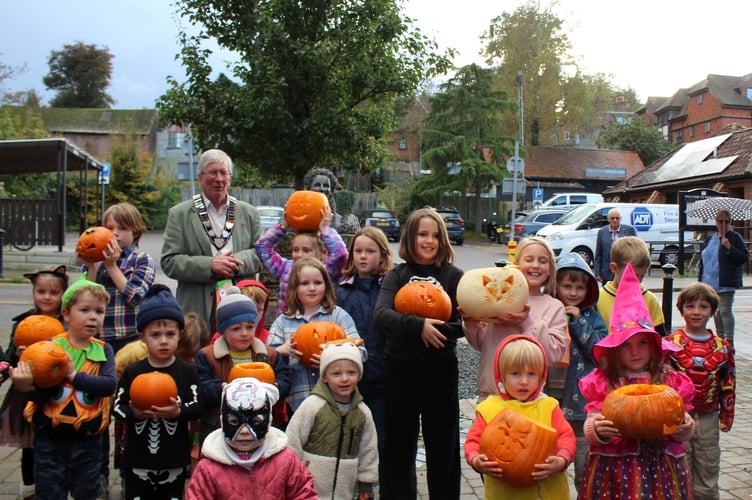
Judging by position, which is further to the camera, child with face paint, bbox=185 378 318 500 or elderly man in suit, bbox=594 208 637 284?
elderly man in suit, bbox=594 208 637 284

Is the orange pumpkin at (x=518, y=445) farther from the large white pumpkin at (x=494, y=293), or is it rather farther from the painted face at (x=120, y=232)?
the painted face at (x=120, y=232)

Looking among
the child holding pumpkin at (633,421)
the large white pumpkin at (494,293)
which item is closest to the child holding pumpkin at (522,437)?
the child holding pumpkin at (633,421)

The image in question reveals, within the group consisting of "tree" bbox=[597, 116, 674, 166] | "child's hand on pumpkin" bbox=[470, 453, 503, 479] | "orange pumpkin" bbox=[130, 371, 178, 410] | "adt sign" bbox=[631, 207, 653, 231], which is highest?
"tree" bbox=[597, 116, 674, 166]

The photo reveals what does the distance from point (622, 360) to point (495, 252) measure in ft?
81.9

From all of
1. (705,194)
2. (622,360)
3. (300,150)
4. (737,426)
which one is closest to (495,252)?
(705,194)

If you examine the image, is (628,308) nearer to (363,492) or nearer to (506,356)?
(506,356)

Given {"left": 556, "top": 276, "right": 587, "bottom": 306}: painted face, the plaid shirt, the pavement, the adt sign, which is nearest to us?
{"left": 556, "top": 276, "right": 587, "bottom": 306}: painted face

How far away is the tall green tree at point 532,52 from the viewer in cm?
4716

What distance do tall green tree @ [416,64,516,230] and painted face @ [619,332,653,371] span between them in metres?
34.0

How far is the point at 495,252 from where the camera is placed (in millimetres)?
28000

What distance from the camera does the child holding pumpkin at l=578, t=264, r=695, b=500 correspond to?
10.1 ft

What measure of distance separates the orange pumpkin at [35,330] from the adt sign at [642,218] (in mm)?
19543

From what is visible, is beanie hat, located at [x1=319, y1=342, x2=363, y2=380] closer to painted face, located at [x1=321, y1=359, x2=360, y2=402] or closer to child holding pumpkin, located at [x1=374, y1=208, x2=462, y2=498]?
painted face, located at [x1=321, y1=359, x2=360, y2=402]

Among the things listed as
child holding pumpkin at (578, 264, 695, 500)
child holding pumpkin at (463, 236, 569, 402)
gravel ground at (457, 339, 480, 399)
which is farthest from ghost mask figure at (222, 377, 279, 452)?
gravel ground at (457, 339, 480, 399)
